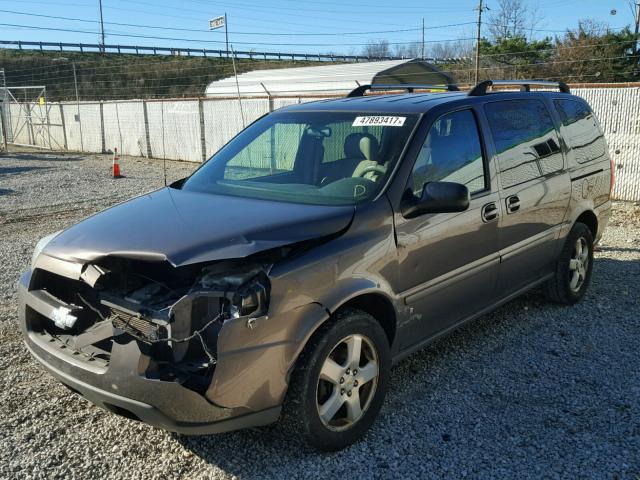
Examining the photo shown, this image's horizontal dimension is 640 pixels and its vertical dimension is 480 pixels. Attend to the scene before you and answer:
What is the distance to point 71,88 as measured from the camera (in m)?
50.5

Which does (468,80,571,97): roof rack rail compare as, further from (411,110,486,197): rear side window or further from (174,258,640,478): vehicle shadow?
(174,258,640,478): vehicle shadow

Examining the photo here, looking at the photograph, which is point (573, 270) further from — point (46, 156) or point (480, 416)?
point (46, 156)

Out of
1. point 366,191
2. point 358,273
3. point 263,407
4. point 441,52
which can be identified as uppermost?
point 441,52

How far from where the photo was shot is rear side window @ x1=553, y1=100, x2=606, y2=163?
5293 mm

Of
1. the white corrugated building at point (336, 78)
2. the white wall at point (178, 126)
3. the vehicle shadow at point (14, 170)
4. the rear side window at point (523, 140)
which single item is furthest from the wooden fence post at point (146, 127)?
the rear side window at point (523, 140)

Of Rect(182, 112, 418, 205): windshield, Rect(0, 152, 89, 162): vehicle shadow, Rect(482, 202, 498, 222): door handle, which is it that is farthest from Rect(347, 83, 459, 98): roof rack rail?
Rect(0, 152, 89, 162): vehicle shadow

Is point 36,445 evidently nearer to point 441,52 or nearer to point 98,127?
point 98,127

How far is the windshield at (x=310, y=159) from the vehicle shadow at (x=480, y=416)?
1.38 metres

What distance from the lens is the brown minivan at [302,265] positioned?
9.20 feet

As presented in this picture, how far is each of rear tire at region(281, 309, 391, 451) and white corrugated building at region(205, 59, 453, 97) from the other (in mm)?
16840

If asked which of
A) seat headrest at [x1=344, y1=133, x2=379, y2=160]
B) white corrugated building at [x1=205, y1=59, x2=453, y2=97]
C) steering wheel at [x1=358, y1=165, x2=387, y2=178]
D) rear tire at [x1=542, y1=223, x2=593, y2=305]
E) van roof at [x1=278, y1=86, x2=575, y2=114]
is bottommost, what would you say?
rear tire at [x1=542, y1=223, x2=593, y2=305]

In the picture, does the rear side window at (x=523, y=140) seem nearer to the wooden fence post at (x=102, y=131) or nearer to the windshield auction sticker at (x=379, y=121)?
the windshield auction sticker at (x=379, y=121)

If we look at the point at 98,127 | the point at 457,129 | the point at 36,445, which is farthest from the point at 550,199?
the point at 98,127

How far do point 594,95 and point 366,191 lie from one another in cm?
848
